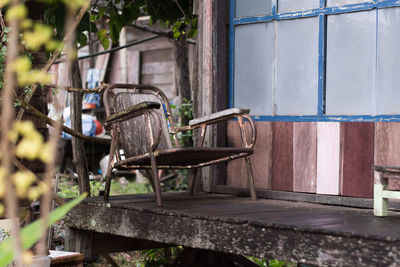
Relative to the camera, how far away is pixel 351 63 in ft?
12.2

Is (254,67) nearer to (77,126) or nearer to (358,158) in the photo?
(358,158)

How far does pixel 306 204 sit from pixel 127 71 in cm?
907

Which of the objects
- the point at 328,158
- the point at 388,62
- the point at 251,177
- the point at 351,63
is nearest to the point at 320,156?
the point at 328,158

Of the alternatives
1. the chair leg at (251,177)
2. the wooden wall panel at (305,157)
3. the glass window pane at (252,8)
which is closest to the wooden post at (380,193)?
the wooden wall panel at (305,157)

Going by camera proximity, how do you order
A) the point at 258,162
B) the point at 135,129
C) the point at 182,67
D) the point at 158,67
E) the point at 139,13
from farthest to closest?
1. the point at 158,67
2. the point at 182,67
3. the point at 139,13
4. the point at 258,162
5. the point at 135,129

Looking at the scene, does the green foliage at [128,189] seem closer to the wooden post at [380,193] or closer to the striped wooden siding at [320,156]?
the striped wooden siding at [320,156]

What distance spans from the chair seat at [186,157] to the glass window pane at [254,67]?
25.0 inches

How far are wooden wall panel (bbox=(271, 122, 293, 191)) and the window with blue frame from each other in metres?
0.08

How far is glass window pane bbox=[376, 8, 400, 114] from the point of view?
3.53 m

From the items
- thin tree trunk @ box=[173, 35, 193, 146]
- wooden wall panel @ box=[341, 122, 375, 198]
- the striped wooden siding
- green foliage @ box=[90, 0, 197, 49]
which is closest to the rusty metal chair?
the striped wooden siding

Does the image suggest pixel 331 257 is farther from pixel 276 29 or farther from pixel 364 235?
pixel 276 29

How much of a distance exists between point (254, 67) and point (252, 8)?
A: 414mm

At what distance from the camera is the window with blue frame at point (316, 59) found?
3.59 meters

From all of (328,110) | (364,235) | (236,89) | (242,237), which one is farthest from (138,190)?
(364,235)
